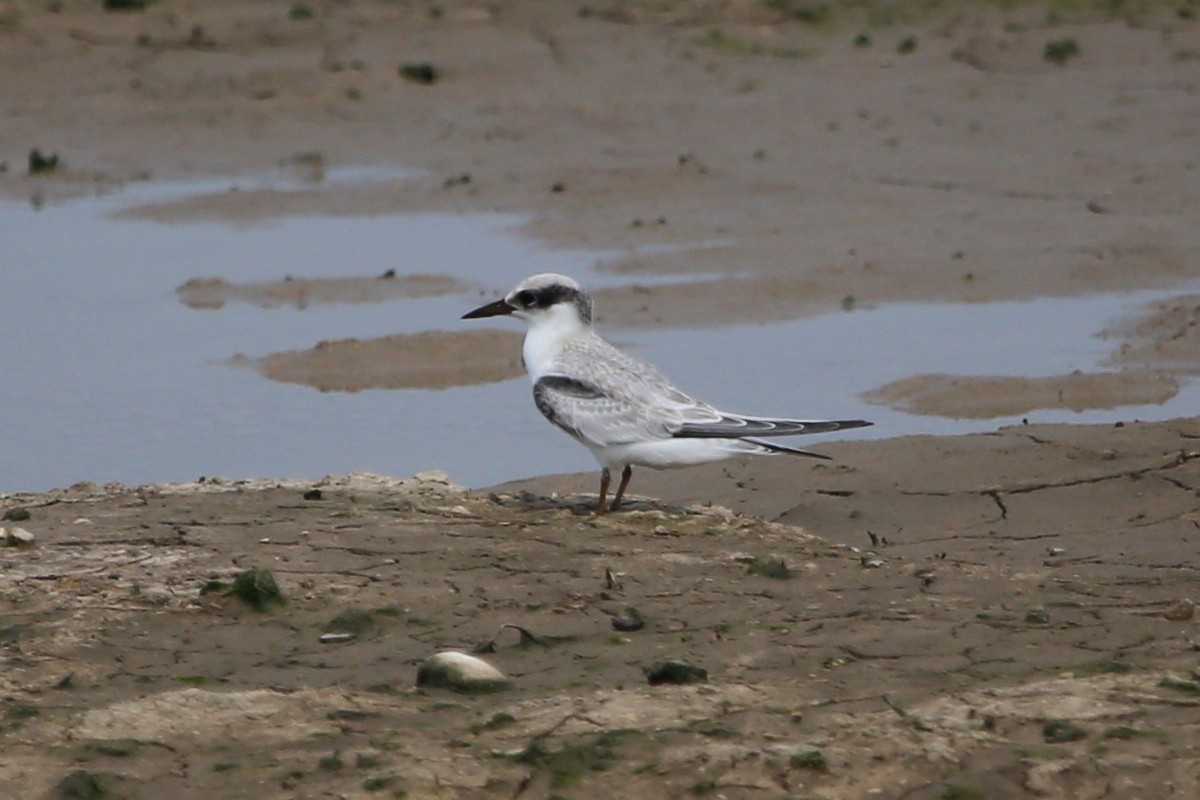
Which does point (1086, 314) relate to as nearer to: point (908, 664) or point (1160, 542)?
point (1160, 542)

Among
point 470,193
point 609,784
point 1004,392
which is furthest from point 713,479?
point 470,193

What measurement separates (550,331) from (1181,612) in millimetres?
2934

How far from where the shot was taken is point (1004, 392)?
31.5 feet

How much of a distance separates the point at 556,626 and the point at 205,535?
143 cm

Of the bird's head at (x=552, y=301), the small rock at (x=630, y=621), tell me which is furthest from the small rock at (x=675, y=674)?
the bird's head at (x=552, y=301)

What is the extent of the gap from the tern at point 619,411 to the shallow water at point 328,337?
101cm

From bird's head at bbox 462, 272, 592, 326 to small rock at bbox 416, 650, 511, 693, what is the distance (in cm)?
290

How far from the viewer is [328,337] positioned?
10891mm

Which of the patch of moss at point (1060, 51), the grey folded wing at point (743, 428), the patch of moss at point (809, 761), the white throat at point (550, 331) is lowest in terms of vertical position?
the patch of moss at point (809, 761)

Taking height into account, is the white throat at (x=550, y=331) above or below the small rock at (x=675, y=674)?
above

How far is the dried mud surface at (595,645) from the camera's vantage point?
4.48 metres

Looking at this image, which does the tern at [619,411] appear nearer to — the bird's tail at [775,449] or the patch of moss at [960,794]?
the bird's tail at [775,449]

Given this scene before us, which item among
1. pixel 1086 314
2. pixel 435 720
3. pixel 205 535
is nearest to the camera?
pixel 435 720

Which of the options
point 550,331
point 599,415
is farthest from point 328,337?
point 599,415
